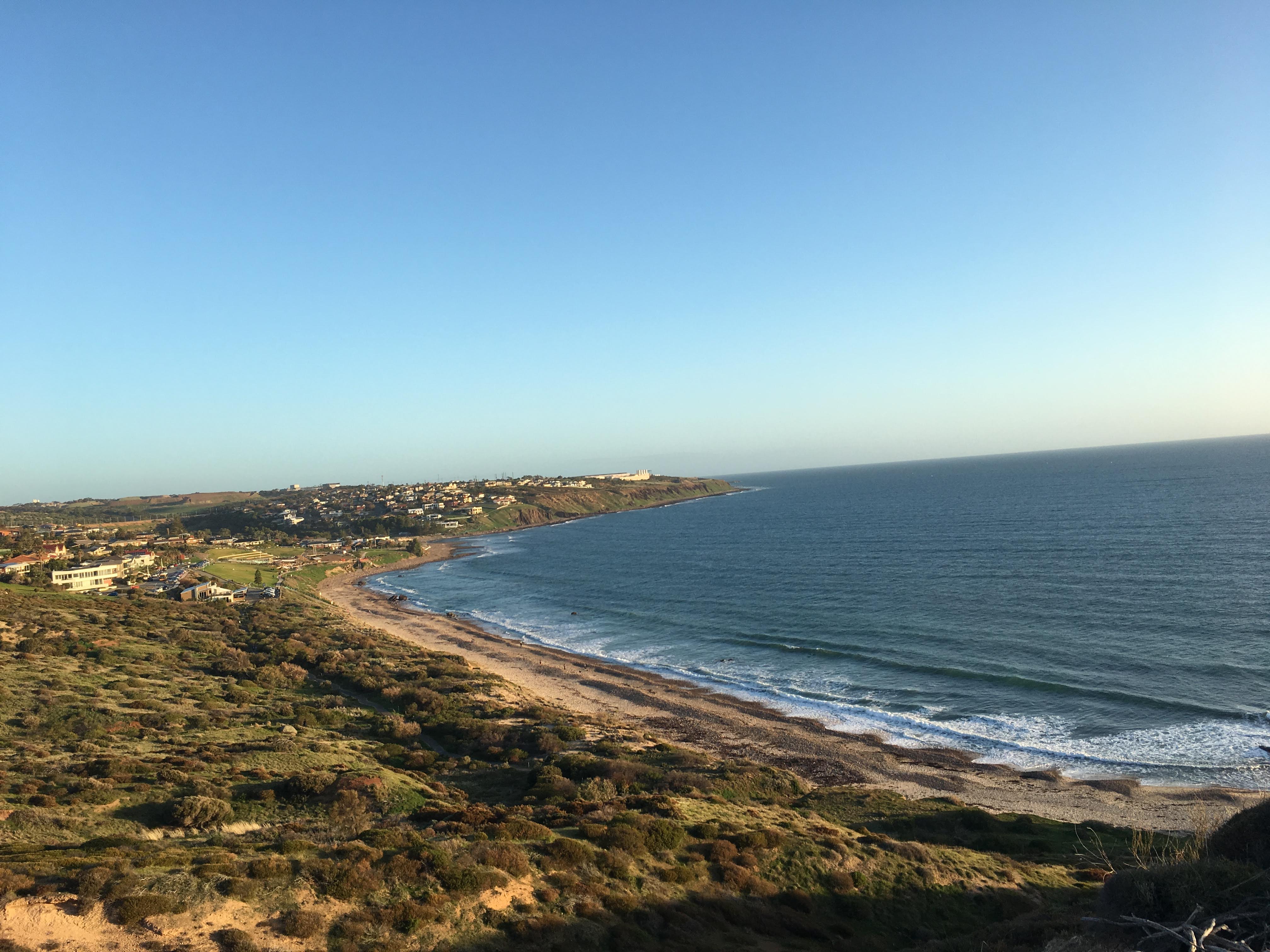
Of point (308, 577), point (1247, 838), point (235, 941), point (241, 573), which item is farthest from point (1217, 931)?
point (308, 577)

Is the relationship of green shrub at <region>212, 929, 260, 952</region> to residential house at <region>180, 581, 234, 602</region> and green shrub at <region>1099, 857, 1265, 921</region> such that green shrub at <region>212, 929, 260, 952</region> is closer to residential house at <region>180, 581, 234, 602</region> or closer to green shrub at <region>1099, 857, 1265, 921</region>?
green shrub at <region>1099, 857, 1265, 921</region>

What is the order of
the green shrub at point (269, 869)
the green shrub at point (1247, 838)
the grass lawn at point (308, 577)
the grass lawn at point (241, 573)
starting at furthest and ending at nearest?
the grass lawn at point (308, 577) → the grass lawn at point (241, 573) → the green shrub at point (269, 869) → the green shrub at point (1247, 838)

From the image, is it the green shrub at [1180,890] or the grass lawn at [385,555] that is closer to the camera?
the green shrub at [1180,890]

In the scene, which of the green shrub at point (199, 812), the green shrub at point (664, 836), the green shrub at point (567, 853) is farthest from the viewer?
the green shrub at point (199, 812)

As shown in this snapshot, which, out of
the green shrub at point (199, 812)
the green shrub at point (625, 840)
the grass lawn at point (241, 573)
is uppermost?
the green shrub at point (199, 812)

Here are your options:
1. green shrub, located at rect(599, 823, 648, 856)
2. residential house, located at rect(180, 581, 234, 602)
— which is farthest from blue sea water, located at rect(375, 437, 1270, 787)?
green shrub, located at rect(599, 823, 648, 856)

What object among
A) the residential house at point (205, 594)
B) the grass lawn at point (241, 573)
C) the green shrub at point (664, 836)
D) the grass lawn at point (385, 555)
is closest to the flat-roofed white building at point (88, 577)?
the grass lawn at point (241, 573)

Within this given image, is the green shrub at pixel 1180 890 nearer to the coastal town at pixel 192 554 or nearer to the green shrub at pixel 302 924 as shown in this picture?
the green shrub at pixel 302 924
